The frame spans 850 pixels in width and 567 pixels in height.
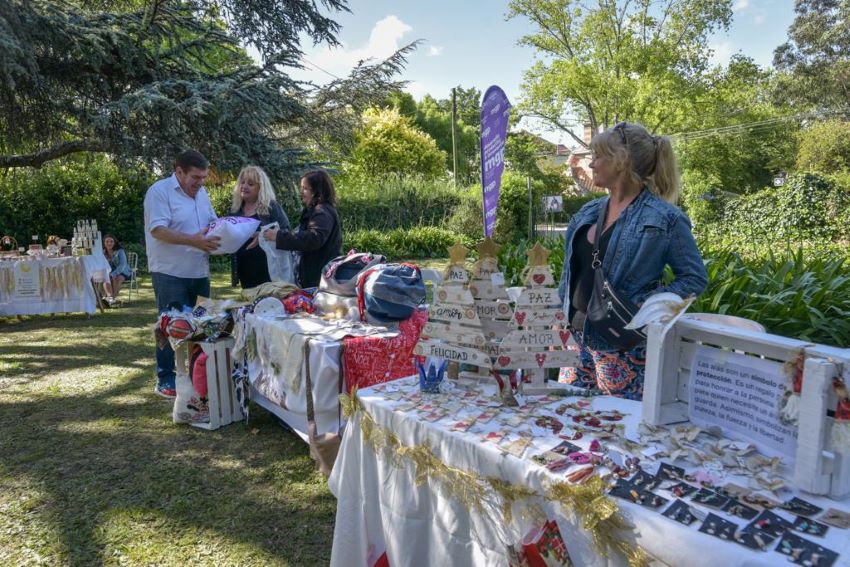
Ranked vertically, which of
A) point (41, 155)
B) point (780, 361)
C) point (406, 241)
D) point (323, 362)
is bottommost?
point (323, 362)

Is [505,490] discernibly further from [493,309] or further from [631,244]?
[631,244]

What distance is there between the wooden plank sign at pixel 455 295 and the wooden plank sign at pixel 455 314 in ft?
0.05

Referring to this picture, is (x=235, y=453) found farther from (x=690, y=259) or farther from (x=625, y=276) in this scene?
(x=690, y=259)

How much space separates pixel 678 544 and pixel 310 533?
1812 mm

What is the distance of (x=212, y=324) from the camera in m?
3.41

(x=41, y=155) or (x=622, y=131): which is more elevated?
(x=41, y=155)

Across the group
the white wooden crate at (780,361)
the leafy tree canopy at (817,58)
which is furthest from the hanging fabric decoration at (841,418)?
the leafy tree canopy at (817,58)

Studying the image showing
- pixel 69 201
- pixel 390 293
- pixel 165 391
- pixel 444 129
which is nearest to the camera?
pixel 390 293

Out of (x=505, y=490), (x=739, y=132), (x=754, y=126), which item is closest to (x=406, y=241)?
(x=505, y=490)

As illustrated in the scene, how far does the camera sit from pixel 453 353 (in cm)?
163

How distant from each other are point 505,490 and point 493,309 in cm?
58

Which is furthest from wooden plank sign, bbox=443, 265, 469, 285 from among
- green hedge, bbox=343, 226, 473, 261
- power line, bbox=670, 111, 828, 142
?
power line, bbox=670, 111, 828, 142

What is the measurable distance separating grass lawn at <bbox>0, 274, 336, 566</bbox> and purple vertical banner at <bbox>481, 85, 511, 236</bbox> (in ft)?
6.10

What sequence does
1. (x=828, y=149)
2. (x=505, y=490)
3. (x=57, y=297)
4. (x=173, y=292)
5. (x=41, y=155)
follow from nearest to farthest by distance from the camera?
(x=505, y=490)
(x=173, y=292)
(x=57, y=297)
(x=41, y=155)
(x=828, y=149)
